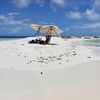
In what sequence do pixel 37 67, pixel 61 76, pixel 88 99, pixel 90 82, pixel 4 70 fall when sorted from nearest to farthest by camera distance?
pixel 88 99
pixel 90 82
pixel 61 76
pixel 4 70
pixel 37 67

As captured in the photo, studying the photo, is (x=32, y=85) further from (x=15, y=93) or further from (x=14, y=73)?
(x=14, y=73)

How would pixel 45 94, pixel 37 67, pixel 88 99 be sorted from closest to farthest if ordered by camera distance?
pixel 88 99 → pixel 45 94 → pixel 37 67

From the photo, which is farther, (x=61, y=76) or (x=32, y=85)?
(x=61, y=76)

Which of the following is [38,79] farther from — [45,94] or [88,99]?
[88,99]

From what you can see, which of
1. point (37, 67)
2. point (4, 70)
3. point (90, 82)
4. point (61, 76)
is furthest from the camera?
point (37, 67)

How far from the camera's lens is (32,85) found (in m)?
9.22

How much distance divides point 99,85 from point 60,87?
1469mm

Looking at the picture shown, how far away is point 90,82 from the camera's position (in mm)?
9773

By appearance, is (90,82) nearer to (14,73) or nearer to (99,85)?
(99,85)

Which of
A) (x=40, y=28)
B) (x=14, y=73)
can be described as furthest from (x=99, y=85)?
(x=40, y=28)

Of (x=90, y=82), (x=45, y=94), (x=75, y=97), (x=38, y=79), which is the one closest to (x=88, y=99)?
(x=75, y=97)

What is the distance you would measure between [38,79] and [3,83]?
151cm

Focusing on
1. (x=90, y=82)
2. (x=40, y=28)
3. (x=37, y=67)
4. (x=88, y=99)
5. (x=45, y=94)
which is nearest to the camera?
(x=88, y=99)

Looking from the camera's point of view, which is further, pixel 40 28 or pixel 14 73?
pixel 40 28
